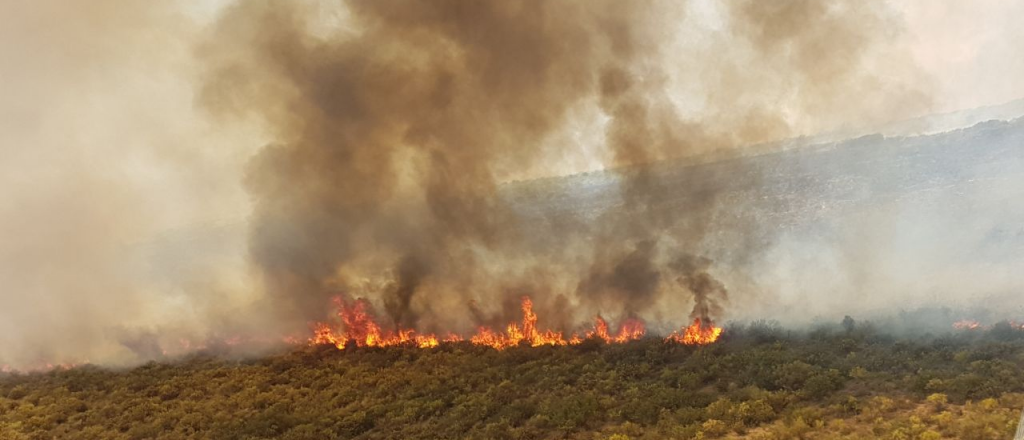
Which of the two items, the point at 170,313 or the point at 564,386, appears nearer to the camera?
the point at 564,386

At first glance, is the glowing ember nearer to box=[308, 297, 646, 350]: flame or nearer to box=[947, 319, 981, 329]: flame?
box=[947, 319, 981, 329]: flame

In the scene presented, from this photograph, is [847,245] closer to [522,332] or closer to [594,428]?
[522,332]

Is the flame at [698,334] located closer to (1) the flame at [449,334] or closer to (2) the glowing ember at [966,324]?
(1) the flame at [449,334]

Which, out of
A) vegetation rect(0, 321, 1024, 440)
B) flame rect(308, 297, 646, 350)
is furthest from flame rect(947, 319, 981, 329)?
flame rect(308, 297, 646, 350)

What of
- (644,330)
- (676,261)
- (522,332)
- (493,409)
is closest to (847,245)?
(676,261)

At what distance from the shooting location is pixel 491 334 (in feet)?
106

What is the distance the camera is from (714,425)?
18.5 m

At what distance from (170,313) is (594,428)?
41.1m

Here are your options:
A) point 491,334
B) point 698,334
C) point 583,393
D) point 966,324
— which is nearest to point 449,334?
point 491,334

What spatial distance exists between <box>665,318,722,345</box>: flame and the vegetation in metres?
0.67

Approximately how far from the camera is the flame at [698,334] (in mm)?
27484

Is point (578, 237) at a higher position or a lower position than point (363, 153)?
lower

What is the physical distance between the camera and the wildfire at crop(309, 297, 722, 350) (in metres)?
28.8

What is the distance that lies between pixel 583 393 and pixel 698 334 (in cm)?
841
